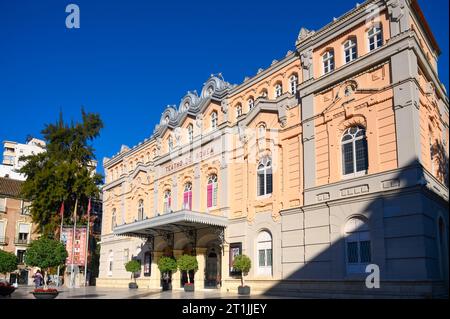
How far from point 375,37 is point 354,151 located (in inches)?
221

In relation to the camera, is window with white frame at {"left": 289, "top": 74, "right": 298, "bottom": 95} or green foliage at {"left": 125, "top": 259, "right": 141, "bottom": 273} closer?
window with white frame at {"left": 289, "top": 74, "right": 298, "bottom": 95}

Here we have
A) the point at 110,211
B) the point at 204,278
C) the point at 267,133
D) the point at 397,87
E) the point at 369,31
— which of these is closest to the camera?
the point at 397,87

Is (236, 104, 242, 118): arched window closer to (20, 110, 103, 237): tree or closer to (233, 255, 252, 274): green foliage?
(233, 255, 252, 274): green foliage

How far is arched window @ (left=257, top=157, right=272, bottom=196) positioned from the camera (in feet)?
85.1

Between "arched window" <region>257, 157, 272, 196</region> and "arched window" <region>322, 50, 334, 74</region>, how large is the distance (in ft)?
19.2

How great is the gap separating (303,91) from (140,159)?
63.9 ft

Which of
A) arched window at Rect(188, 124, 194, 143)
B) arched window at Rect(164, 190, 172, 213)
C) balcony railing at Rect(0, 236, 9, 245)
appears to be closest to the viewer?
arched window at Rect(188, 124, 194, 143)

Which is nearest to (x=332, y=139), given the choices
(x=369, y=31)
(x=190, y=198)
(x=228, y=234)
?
(x=369, y=31)

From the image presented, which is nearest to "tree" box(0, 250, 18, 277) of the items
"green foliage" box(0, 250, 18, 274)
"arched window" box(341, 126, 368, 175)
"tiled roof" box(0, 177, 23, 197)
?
"green foliage" box(0, 250, 18, 274)

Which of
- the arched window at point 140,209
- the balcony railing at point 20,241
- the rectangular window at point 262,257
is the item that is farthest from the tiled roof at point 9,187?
the rectangular window at point 262,257

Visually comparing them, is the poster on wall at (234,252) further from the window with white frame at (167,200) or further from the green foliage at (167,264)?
the window with white frame at (167,200)

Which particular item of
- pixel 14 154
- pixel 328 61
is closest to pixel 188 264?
pixel 328 61

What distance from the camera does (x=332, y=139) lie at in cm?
2245

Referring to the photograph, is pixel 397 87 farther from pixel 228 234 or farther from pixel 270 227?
pixel 228 234
